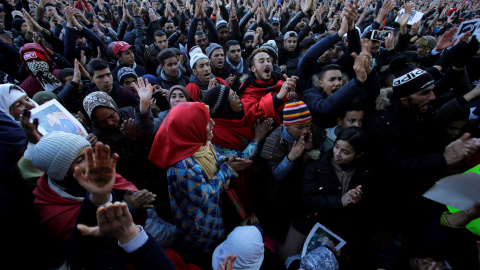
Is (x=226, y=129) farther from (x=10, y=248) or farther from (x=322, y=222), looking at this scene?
(x=10, y=248)

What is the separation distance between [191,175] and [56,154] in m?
0.89

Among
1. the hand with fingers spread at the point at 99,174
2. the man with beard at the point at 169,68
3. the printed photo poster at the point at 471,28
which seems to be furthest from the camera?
the man with beard at the point at 169,68

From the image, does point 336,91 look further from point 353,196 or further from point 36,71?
point 36,71

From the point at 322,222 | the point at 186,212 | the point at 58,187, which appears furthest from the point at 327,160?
the point at 58,187

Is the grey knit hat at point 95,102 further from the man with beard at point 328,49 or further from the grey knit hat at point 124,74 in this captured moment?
the man with beard at point 328,49

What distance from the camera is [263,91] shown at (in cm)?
314

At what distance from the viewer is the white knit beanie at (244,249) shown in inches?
67.5

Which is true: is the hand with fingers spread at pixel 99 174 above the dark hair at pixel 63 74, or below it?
above

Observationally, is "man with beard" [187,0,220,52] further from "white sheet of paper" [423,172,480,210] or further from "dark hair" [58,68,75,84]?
"white sheet of paper" [423,172,480,210]

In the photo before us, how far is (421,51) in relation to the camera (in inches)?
182

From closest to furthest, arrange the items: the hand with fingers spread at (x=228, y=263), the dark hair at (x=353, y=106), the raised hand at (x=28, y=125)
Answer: the hand with fingers spread at (x=228, y=263)
the raised hand at (x=28, y=125)
the dark hair at (x=353, y=106)

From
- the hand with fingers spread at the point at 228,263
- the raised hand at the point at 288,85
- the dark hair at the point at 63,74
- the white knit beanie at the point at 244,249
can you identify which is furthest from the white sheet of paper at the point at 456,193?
the dark hair at the point at 63,74

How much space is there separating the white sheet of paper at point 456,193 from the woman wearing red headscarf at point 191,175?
1.62 m

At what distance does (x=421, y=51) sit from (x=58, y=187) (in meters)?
6.41
